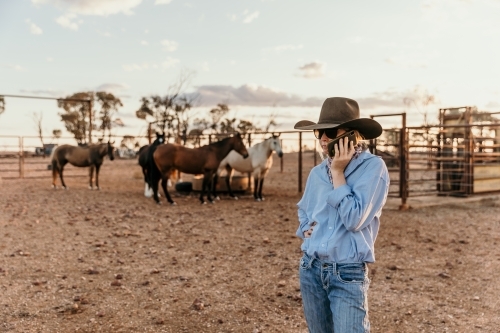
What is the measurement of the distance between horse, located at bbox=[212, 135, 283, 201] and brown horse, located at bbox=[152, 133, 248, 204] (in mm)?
579

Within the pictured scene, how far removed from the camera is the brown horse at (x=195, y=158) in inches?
416

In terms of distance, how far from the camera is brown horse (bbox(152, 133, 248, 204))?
1057 cm

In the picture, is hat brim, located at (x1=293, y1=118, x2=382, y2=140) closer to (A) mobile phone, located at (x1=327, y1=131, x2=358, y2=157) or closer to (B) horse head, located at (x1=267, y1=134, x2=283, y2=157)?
(A) mobile phone, located at (x1=327, y1=131, x2=358, y2=157)

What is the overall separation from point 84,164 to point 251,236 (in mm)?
9654

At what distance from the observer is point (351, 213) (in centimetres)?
173

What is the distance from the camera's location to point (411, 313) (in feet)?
12.3

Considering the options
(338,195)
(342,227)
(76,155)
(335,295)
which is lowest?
(335,295)

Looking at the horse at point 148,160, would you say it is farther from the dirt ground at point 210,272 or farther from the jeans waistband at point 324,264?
the jeans waistband at point 324,264

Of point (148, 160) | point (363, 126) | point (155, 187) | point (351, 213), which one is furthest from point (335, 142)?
point (148, 160)

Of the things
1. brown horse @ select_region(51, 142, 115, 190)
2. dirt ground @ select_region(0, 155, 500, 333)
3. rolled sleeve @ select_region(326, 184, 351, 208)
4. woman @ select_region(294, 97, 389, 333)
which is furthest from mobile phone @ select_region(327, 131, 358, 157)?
brown horse @ select_region(51, 142, 115, 190)

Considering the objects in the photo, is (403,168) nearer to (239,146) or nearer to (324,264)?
(239,146)

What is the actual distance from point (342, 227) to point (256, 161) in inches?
376

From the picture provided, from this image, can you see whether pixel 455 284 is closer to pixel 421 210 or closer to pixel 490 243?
pixel 490 243

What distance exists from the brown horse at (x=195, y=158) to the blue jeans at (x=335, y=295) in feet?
28.3
